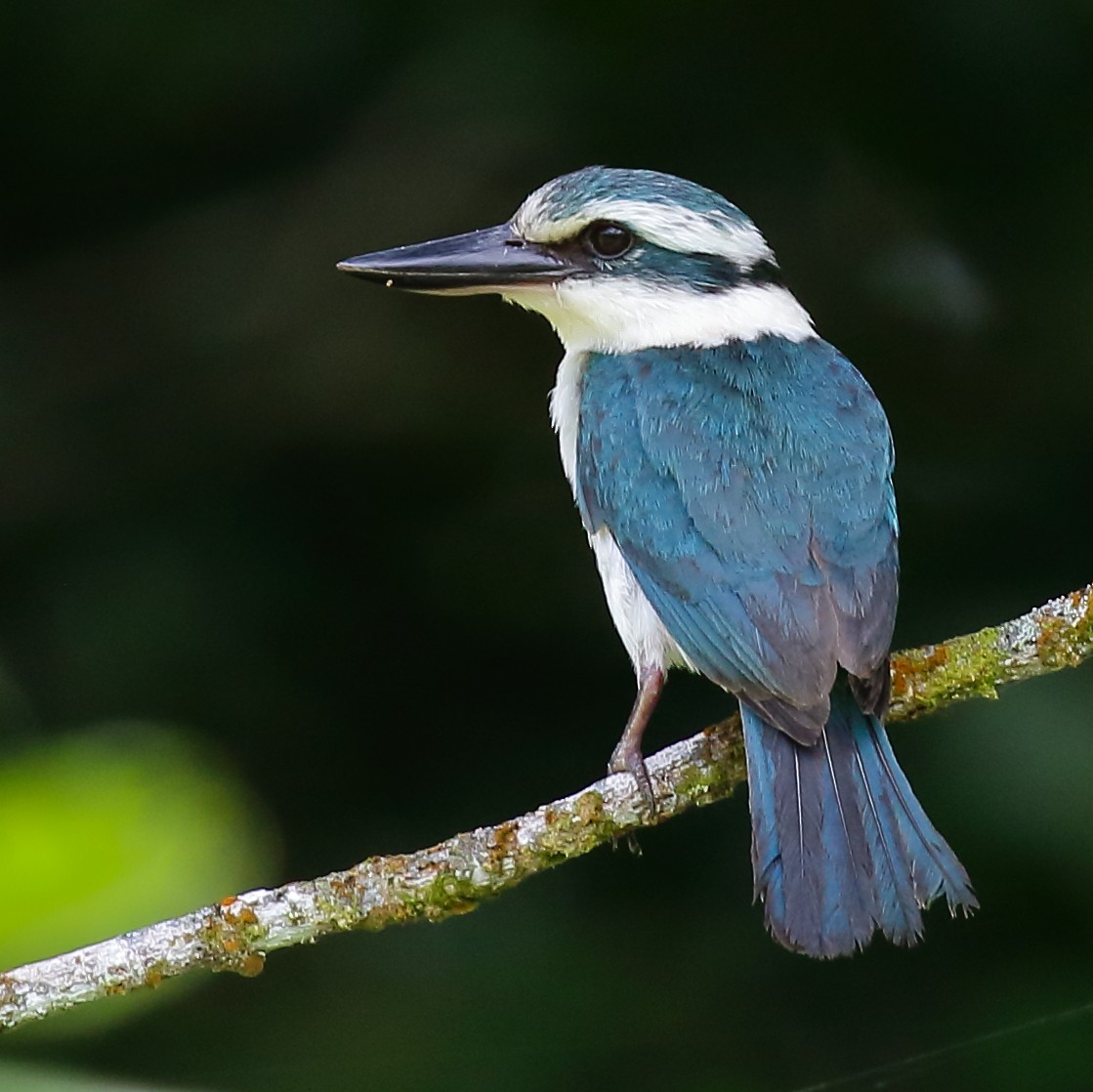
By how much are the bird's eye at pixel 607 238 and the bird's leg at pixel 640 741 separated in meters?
0.83

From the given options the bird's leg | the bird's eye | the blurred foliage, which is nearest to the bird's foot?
the bird's leg

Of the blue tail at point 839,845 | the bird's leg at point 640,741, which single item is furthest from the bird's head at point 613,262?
the blue tail at point 839,845

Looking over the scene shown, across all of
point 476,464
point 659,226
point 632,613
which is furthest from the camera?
point 476,464

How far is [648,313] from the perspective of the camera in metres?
3.24

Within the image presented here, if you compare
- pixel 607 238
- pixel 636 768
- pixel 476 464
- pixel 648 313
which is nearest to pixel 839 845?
pixel 636 768

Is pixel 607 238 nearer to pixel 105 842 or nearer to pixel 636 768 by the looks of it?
pixel 636 768

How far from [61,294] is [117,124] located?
45 cm

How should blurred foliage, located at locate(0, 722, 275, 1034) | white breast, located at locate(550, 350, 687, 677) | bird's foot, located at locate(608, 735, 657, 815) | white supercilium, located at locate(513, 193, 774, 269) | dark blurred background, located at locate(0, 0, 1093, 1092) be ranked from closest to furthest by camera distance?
blurred foliage, located at locate(0, 722, 275, 1034) → bird's foot, located at locate(608, 735, 657, 815) → white breast, located at locate(550, 350, 687, 677) → white supercilium, located at locate(513, 193, 774, 269) → dark blurred background, located at locate(0, 0, 1093, 1092)

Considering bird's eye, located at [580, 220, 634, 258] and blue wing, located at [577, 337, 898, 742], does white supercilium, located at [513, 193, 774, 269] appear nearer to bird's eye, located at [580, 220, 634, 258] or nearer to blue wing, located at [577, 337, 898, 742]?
bird's eye, located at [580, 220, 634, 258]

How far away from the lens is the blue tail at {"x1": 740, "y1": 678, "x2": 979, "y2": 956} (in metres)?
2.49

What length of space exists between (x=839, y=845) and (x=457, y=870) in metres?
0.61

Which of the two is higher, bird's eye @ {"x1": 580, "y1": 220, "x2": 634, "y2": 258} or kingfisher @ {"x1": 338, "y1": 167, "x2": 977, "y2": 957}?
bird's eye @ {"x1": 580, "y1": 220, "x2": 634, "y2": 258}

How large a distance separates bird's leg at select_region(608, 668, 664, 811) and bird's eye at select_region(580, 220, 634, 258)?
826mm

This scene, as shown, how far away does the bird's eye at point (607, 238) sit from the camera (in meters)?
3.19
